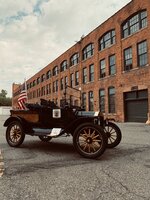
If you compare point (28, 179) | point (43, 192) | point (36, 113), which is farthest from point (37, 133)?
point (43, 192)

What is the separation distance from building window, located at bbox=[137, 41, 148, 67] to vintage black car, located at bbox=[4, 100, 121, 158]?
14871 mm

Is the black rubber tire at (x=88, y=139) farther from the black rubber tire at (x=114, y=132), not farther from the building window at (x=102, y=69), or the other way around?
the building window at (x=102, y=69)

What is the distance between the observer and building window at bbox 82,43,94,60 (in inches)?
1181

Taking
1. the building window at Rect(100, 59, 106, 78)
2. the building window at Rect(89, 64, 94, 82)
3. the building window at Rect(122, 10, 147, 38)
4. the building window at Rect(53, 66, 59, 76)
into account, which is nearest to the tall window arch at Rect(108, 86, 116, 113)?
the building window at Rect(100, 59, 106, 78)

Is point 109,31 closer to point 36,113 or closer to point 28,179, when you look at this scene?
point 36,113

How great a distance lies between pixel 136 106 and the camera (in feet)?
72.5

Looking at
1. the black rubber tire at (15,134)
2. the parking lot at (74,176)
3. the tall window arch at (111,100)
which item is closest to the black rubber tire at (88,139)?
the parking lot at (74,176)

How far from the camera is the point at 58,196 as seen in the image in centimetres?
332

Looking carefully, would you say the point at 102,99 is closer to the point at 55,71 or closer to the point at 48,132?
the point at 55,71

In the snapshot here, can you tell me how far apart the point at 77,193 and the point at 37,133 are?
3.63 m

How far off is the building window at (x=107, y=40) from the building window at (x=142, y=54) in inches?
181

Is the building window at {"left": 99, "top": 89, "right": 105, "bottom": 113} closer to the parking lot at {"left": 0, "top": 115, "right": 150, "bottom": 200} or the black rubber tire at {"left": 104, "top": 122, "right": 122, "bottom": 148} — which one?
the black rubber tire at {"left": 104, "top": 122, "right": 122, "bottom": 148}

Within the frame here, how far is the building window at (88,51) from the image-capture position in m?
30.0

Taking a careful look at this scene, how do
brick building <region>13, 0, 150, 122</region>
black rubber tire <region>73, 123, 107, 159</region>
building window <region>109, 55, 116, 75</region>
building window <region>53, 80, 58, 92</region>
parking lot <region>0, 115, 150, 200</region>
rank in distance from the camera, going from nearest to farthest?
parking lot <region>0, 115, 150, 200</region> < black rubber tire <region>73, 123, 107, 159</region> < brick building <region>13, 0, 150, 122</region> < building window <region>109, 55, 116, 75</region> < building window <region>53, 80, 58, 92</region>
